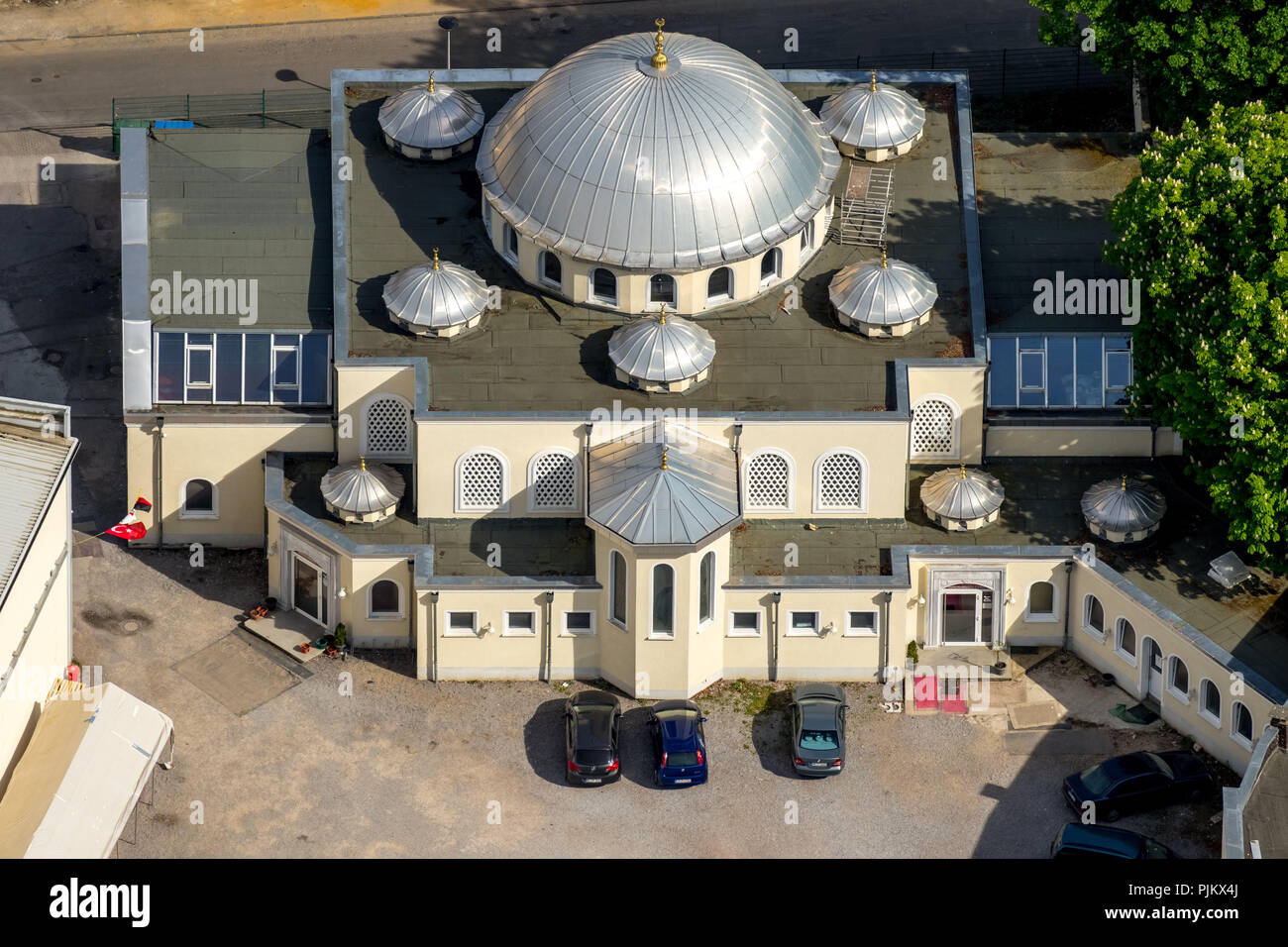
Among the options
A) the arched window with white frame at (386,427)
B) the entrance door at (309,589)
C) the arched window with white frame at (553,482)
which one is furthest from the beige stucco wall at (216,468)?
the arched window with white frame at (553,482)

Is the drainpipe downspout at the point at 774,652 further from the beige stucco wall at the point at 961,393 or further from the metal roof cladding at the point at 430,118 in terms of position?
the metal roof cladding at the point at 430,118

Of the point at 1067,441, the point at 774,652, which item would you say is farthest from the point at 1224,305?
the point at 774,652

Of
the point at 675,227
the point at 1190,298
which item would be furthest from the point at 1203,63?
the point at 675,227

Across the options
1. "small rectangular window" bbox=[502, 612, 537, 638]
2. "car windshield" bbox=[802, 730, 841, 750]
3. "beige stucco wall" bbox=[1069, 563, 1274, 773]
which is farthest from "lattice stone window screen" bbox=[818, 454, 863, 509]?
"small rectangular window" bbox=[502, 612, 537, 638]

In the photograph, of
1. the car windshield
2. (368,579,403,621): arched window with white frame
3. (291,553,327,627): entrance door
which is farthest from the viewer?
(291,553,327,627): entrance door

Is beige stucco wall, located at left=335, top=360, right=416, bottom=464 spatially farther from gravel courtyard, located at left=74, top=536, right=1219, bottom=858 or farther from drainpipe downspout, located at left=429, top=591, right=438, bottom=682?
gravel courtyard, located at left=74, top=536, right=1219, bottom=858

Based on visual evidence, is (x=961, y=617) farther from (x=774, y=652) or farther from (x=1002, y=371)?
(x=1002, y=371)
